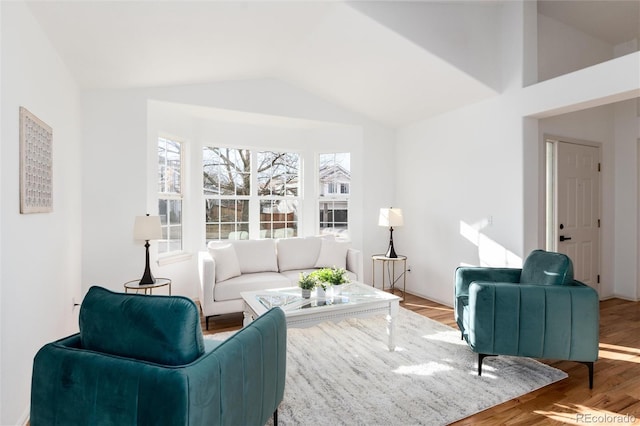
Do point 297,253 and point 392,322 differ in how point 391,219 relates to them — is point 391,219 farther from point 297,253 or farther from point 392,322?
point 392,322

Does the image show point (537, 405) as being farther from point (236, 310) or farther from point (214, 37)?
point (214, 37)

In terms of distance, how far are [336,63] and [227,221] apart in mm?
2592

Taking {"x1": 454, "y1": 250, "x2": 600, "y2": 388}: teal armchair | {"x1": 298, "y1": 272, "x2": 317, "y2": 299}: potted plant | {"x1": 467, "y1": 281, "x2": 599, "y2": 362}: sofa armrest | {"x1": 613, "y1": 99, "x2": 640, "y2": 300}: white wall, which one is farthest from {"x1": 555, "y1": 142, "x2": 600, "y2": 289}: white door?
{"x1": 298, "y1": 272, "x2": 317, "y2": 299}: potted plant

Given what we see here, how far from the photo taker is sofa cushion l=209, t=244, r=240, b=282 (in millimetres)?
3936

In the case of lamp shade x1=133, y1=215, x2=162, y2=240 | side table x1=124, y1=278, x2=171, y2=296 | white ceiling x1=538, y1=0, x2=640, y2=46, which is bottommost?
side table x1=124, y1=278, x2=171, y2=296

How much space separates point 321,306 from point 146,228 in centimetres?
198

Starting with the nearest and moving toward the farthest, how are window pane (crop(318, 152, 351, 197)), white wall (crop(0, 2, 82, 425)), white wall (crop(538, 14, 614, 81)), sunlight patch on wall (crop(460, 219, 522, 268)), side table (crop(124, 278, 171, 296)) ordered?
white wall (crop(0, 2, 82, 425))
side table (crop(124, 278, 171, 296))
sunlight patch on wall (crop(460, 219, 522, 268))
white wall (crop(538, 14, 614, 81))
window pane (crop(318, 152, 351, 197))

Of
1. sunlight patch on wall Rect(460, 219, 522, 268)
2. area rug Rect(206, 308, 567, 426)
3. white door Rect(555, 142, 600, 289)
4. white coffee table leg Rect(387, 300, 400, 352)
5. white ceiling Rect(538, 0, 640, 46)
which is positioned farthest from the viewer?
white door Rect(555, 142, 600, 289)

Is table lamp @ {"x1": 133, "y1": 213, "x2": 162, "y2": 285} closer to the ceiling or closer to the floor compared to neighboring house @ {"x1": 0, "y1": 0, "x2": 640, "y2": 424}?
closer to the floor

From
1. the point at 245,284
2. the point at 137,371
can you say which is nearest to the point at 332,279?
the point at 245,284

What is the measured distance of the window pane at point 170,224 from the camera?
4473 mm

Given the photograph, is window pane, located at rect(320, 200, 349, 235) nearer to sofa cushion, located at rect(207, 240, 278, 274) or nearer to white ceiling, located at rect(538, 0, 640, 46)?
sofa cushion, located at rect(207, 240, 278, 274)

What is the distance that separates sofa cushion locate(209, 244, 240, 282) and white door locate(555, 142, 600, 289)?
3.83 m

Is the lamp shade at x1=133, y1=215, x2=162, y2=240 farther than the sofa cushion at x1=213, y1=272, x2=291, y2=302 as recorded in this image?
No
